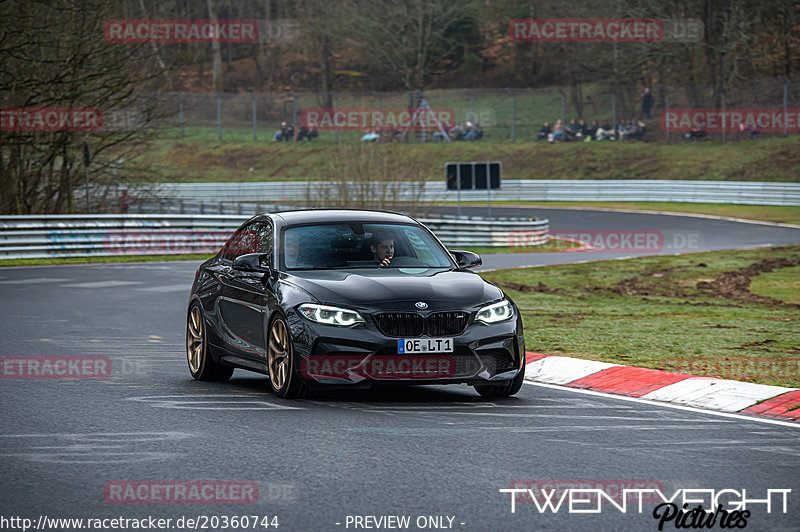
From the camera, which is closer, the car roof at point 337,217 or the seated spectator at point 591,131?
the car roof at point 337,217

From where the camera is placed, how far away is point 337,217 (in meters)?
10.2

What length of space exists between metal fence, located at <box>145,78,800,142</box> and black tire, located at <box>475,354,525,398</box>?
48.7m

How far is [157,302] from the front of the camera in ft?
61.6

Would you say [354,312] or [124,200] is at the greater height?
[354,312]

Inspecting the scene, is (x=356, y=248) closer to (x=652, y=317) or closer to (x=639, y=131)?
(x=652, y=317)

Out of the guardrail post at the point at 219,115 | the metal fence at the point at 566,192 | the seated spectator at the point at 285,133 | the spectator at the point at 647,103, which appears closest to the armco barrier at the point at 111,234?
the metal fence at the point at 566,192

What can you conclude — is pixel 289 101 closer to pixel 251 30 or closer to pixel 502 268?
pixel 251 30

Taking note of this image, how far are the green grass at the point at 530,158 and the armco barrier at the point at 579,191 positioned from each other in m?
1.77

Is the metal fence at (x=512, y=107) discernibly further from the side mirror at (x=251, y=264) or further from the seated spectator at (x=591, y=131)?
the side mirror at (x=251, y=264)

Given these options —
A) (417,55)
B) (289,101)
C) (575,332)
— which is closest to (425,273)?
(575,332)

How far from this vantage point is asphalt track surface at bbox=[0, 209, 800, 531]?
5723 millimetres

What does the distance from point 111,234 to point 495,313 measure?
77.9 ft

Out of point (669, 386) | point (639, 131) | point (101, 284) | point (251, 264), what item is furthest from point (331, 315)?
point (639, 131)

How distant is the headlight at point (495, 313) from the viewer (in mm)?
8961
